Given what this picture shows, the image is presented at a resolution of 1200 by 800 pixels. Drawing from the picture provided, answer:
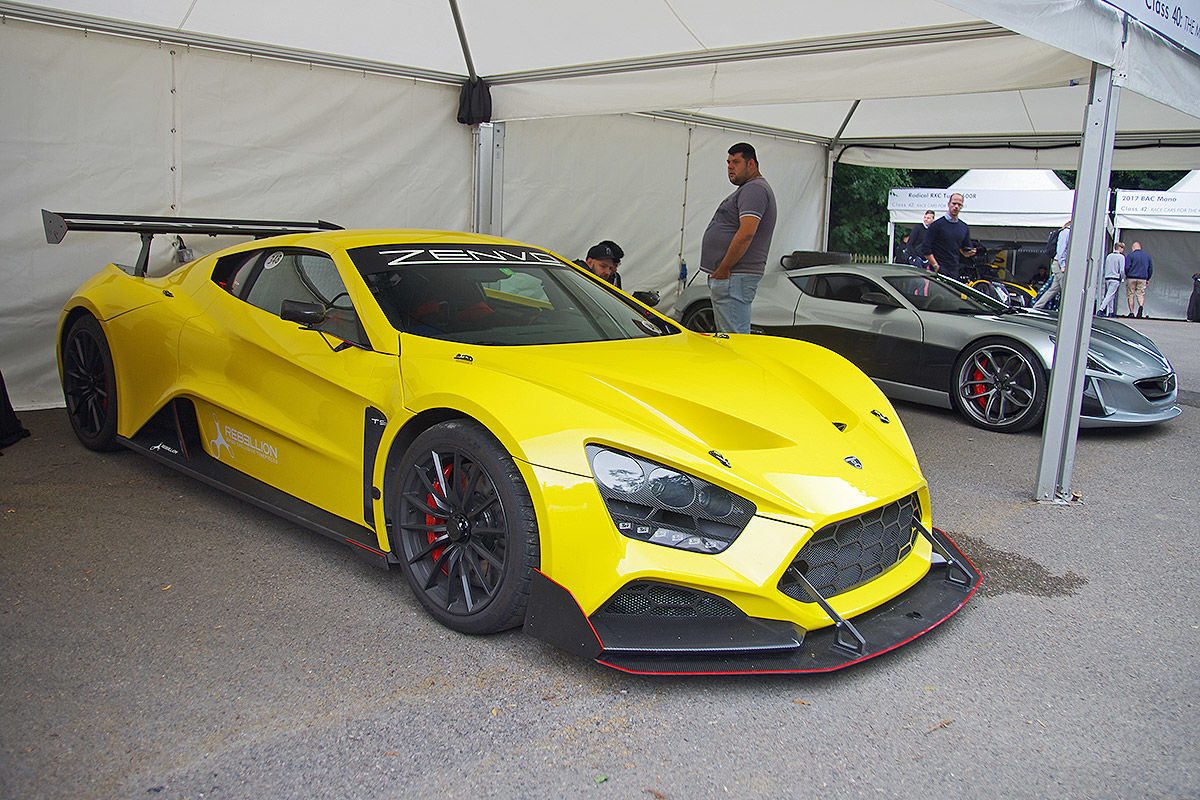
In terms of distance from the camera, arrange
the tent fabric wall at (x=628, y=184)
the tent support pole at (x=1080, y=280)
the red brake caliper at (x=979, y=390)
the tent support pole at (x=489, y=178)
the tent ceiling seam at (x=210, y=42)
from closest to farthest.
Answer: the tent support pole at (x=1080, y=280) < the tent ceiling seam at (x=210, y=42) < the red brake caliper at (x=979, y=390) < the tent support pole at (x=489, y=178) < the tent fabric wall at (x=628, y=184)

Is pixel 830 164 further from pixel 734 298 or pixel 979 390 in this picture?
pixel 734 298

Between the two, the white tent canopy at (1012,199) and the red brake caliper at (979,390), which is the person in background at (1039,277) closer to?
the white tent canopy at (1012,199)

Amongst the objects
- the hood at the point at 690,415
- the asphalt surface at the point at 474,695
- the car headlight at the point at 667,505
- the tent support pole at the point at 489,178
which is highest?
the tent support pole at the point at 489,178

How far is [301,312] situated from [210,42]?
377 centimetres

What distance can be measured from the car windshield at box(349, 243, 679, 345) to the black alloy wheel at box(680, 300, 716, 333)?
4131mm

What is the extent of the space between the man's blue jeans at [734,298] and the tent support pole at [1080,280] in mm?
2128

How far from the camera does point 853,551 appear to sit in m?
2.82

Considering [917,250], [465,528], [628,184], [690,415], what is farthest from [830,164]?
[465,528]

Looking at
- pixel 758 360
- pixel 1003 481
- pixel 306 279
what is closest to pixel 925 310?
pixel 1003 481

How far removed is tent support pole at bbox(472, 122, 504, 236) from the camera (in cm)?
766

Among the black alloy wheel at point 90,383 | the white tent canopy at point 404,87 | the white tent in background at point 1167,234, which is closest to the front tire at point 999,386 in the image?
the white tent canopy at point 404,87

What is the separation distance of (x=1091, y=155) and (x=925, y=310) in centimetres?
242

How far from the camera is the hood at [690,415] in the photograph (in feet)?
8.79

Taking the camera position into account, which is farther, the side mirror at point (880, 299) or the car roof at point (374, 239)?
the side mirror at point (880, 299)
